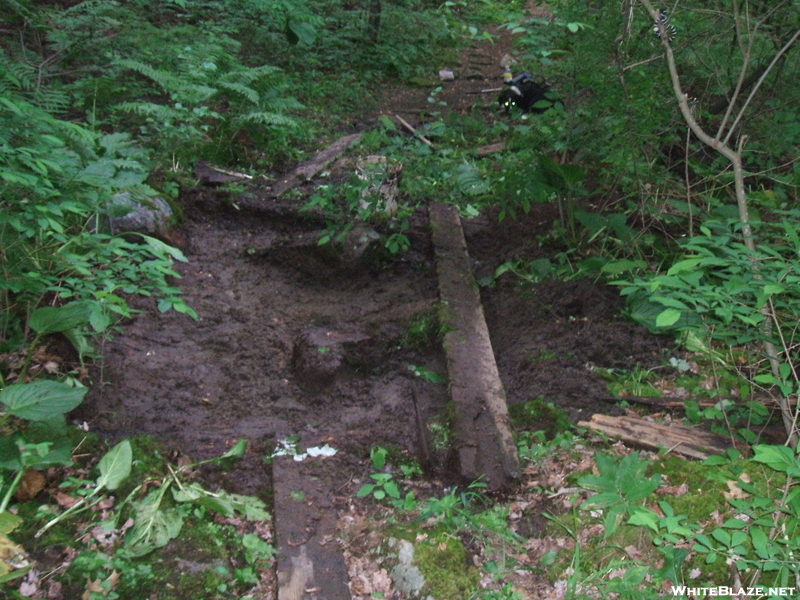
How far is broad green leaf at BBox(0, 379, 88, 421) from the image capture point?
7.43 feet

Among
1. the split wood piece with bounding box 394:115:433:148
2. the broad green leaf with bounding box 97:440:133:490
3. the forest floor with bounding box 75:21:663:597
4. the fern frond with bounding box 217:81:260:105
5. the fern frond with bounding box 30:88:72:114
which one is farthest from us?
the split wood piece with bounding box 394:115:433:148

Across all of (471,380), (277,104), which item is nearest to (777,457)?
(471,380)

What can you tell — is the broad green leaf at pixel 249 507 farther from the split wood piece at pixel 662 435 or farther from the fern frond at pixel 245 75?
the fern frond at pixel 245 75

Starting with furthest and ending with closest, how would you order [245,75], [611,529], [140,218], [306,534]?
[245,75]
[140,218]
[306,534]
[611,529]

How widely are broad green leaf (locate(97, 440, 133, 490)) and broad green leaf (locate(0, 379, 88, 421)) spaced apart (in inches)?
12.9

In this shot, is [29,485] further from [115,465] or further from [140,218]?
[140,218]

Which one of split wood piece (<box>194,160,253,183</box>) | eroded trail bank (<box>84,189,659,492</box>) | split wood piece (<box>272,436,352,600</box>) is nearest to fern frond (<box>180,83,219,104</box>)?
split wood piece (<box>194,160,253,183</box>)

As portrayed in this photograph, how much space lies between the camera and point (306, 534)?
8.56ft

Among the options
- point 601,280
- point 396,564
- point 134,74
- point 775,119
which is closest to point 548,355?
point 601,280

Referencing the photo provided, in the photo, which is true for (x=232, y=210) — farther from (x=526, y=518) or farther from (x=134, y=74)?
(x=526, y=518)

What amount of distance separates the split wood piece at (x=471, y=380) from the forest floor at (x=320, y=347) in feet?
0.43

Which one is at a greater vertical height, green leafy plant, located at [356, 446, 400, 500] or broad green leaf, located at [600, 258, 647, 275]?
broad green leaf, located at [600, 258, 647, 275]

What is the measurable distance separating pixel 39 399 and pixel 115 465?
42cm

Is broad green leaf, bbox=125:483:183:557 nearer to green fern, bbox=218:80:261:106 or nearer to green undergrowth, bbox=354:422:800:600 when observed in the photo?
green undergrowth, bbox=354:422:800:600
